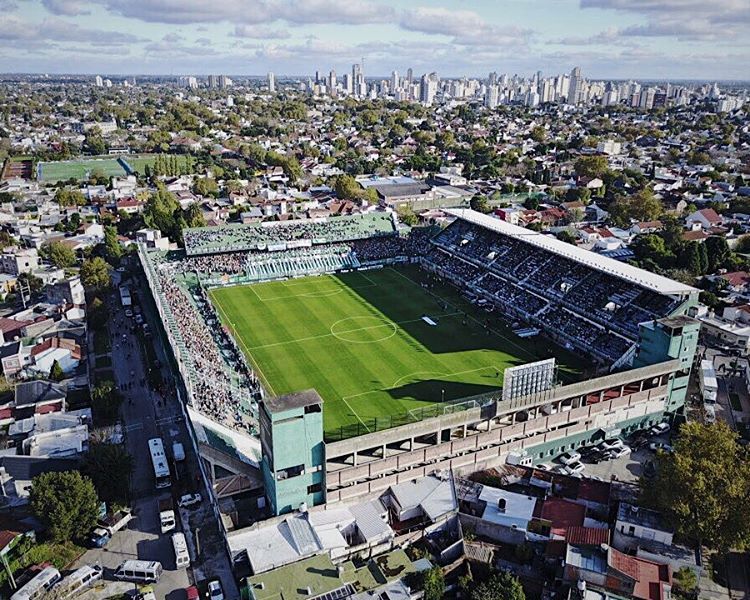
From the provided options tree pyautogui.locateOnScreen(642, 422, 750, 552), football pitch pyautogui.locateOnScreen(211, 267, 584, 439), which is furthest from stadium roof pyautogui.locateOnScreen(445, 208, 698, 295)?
tree pyautogui.locateOnScreen(642, 422, 750, 552)

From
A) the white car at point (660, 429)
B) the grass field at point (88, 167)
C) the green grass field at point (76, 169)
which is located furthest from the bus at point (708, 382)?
the green grass field at point (76, 169)

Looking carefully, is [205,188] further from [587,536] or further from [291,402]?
[587,536]

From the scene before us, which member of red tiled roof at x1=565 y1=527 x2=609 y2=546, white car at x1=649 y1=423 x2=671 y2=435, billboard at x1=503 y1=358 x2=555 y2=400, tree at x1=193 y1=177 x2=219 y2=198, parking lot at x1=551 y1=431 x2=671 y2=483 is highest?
billboard at x1=503 y1=358 x2=555 y2=400

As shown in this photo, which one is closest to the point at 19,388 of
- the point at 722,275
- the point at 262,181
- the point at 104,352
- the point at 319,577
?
the point at 104,352

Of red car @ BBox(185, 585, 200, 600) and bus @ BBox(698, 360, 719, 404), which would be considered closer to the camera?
red car @ BBox(185, 585, 200, 600)

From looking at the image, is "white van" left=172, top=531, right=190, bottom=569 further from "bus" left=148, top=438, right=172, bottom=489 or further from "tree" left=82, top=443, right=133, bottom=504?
"bus" left=148, top=438, right=172, bottom=489

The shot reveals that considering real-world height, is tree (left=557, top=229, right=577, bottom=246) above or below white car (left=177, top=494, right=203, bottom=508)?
above

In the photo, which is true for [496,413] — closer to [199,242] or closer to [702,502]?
[702,502]
